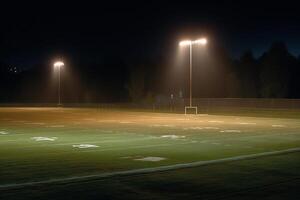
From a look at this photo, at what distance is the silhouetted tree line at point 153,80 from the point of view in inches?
3750

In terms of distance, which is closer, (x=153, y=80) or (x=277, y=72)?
(x=277, y=72)

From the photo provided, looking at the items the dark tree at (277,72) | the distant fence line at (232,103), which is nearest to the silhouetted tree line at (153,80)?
the dark tree at (277,72)

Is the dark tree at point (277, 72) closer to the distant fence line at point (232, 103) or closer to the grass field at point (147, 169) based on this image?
the distant fence line at point (232, 103)

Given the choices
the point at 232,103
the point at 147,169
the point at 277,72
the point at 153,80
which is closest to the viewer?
the point at 147,169

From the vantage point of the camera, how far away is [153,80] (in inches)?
4727

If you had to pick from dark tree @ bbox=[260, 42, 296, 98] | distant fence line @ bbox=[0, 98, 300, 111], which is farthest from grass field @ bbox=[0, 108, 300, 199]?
dark tree @ bbox=[260, 42, 296, 98]

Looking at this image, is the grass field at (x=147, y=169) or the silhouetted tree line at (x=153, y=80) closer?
the grass field at (x=147, y=169)

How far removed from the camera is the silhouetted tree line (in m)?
95.2

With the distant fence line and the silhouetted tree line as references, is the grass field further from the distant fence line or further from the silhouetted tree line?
the silhouetted tree line

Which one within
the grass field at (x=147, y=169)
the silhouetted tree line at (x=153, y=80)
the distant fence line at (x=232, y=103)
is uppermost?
the silhouetted tree line at (x=153, y=80)

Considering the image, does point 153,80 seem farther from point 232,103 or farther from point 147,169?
point 147,169

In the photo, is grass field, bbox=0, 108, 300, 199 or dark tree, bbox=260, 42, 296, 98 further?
dark tree, bbox=260, 42, 296, 98

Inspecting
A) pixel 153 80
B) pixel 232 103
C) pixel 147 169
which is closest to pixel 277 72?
pixel 232 103

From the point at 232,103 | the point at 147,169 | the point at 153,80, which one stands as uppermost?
the point at 153,80
